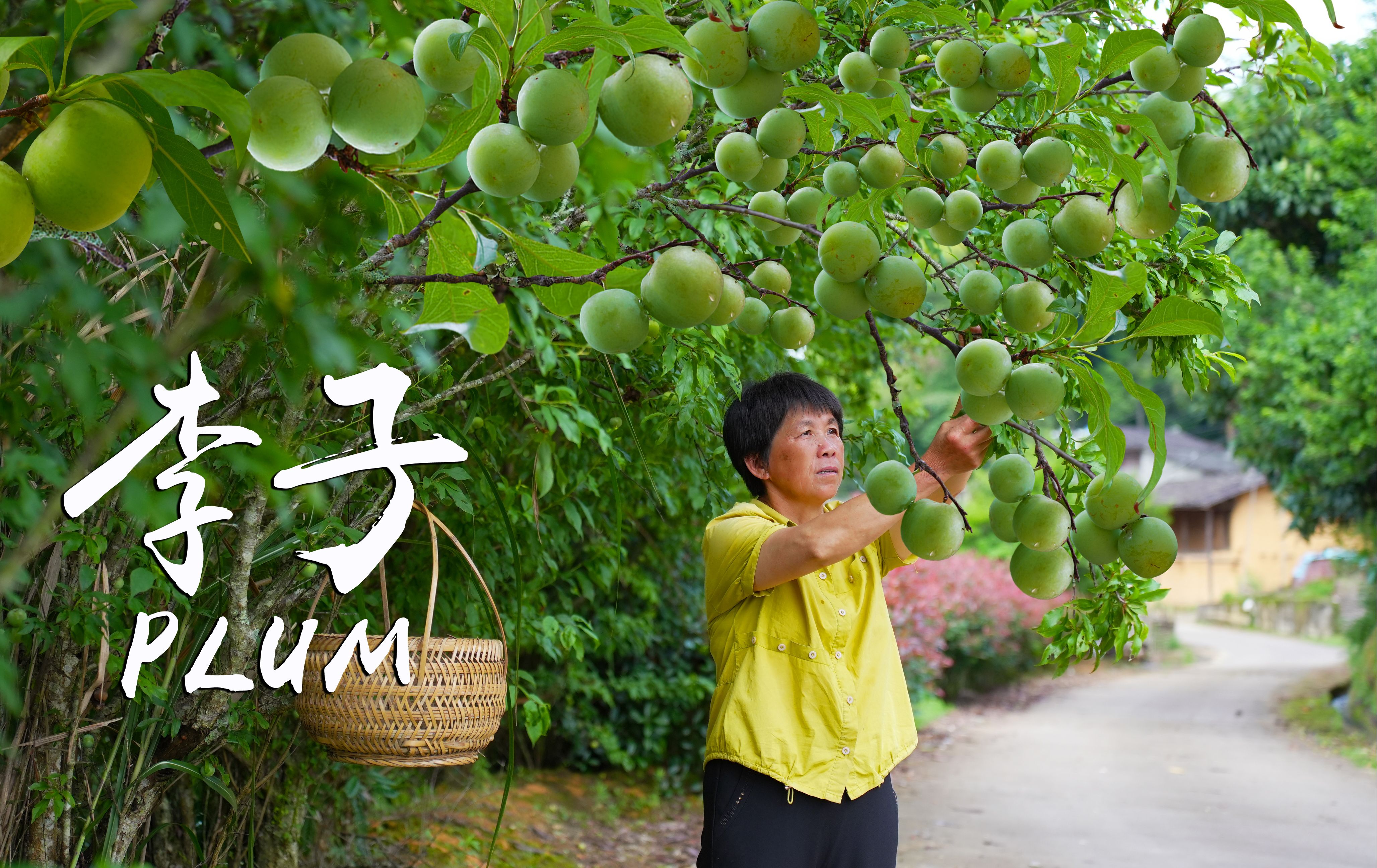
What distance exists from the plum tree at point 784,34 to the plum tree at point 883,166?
387 mm

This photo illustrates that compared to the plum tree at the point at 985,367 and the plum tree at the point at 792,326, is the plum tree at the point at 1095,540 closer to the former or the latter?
the plum tree at the point at 985,367

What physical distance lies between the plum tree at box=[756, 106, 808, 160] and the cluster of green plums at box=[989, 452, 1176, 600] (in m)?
Answer: 0.43

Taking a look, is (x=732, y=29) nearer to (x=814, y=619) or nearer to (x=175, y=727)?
(x=814, y=619)

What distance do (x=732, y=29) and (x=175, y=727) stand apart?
164 centimetres

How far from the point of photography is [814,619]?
2051 millimetres

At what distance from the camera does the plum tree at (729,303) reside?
107 centimetres

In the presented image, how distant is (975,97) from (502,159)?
62 cm

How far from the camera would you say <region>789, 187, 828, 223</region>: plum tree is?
146 cm

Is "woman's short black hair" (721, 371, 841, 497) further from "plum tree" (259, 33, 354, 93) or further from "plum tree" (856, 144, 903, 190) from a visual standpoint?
"plum tree" (259, 33, 354, 93)

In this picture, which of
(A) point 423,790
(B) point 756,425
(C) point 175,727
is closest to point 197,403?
(C) point 175,727

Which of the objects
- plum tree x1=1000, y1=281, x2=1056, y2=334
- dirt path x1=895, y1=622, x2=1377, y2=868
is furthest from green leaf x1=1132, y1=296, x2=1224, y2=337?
dirt path x1=895, y1=622, x2=1377, y2=868

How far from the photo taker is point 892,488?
51.7 inches

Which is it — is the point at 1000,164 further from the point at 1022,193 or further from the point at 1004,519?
the point at 1004,519

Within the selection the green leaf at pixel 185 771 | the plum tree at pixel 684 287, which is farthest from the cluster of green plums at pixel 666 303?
the green leaf at pixel 185 771
